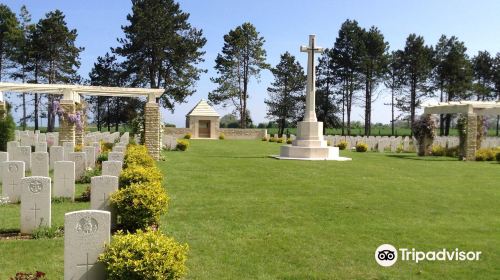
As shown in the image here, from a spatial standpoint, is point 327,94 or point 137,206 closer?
point 137,206

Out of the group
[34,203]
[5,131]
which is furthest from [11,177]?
[5,131]

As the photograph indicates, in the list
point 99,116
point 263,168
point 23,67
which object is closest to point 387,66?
point 99,116

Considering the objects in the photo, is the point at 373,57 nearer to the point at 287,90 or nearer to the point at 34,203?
the point at 287,90

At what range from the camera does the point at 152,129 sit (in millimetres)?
18906

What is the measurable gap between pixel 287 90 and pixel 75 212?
169 feet

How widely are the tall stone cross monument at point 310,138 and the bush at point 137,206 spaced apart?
44.8ft

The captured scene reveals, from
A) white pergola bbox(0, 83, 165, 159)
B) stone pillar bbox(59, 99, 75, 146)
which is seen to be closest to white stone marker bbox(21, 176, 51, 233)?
white pergola bbox(0, 83, 165, 159)

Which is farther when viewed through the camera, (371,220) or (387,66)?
(387,66)

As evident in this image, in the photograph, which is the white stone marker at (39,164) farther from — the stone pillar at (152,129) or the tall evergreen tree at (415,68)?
the tall evergreen tree at (415,68)

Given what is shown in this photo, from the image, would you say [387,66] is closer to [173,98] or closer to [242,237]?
[173,98]

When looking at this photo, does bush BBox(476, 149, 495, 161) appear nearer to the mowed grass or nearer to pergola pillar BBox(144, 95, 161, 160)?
the mowed grass

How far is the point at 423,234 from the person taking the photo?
A: 7.32 metres

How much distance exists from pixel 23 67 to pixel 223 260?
145ft

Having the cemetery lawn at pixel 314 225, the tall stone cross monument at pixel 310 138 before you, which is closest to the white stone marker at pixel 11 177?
the cemetery lawn at pixel 314 225
